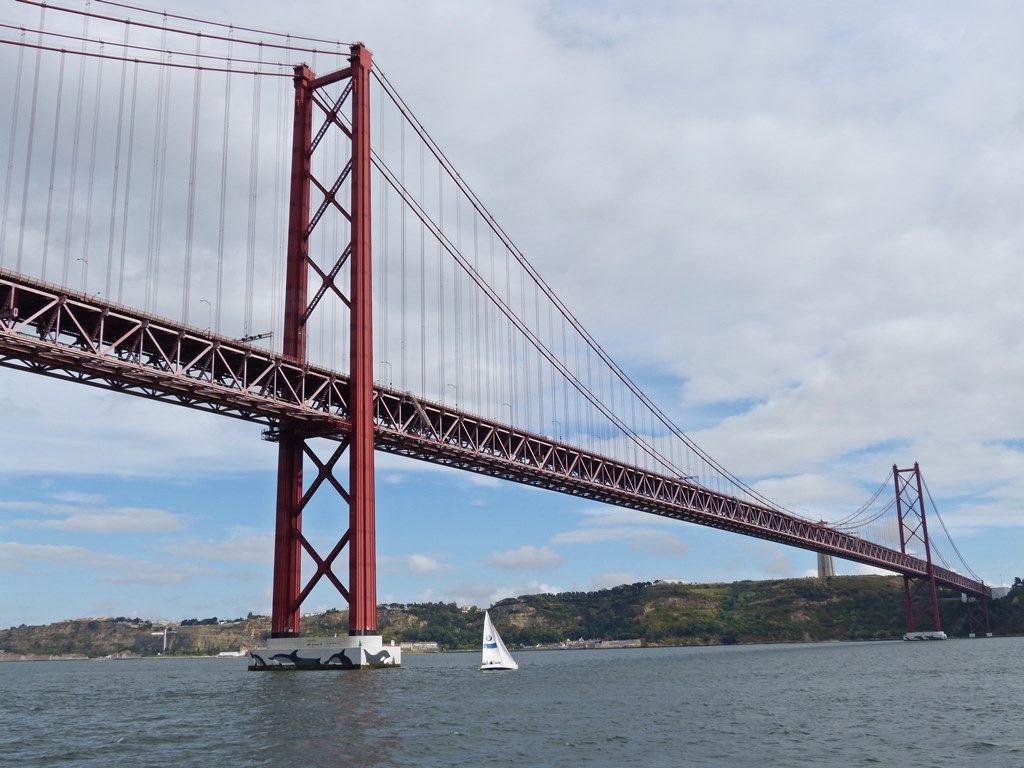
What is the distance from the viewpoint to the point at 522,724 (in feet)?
95.2

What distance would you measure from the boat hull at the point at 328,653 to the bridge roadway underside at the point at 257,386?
10326 mm

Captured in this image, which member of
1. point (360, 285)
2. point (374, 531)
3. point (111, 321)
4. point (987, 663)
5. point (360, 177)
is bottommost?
point (987, 663)

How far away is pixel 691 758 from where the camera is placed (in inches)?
878

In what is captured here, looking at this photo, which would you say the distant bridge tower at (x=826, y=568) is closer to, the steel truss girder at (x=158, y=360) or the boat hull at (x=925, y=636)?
the boat hull at (x=925, y=636)

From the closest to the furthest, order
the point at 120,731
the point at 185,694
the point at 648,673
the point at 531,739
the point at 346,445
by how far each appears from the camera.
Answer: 1. the point at 531,739
2. the point at 120,731
3. the point at 185,694
4. the point at 346,445
5. the point at 648,673

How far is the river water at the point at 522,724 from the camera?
22328 millimetres

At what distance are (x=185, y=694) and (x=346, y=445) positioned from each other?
13.7m

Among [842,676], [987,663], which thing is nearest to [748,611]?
[987,663]

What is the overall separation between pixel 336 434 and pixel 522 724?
23.5m

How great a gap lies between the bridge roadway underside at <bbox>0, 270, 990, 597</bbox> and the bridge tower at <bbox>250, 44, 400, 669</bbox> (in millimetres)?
1684

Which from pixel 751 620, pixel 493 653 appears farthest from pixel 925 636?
pixel 493 653

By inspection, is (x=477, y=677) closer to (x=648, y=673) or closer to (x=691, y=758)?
(x=648, y=673)

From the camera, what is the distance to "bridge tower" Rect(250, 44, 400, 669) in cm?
4631

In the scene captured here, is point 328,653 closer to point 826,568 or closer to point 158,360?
point 158,360
